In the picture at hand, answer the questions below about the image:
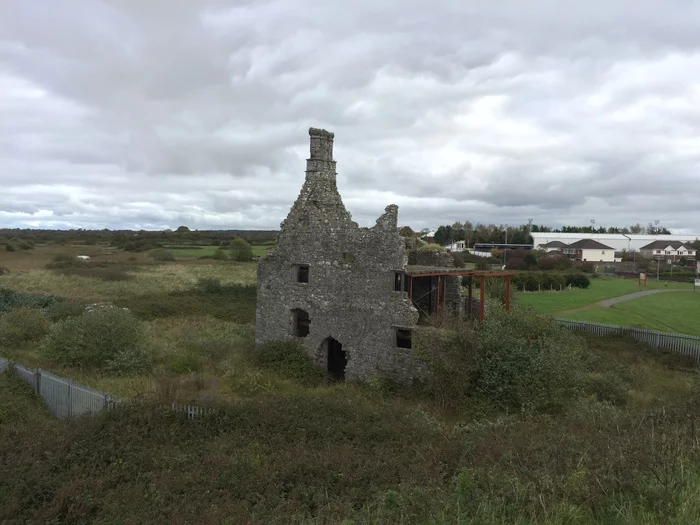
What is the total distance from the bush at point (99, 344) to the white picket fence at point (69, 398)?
2.05 meters

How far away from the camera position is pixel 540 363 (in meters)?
15.0

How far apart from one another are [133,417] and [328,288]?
852cm

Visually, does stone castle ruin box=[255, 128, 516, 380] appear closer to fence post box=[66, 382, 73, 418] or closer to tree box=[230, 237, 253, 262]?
fence post box=[66, 382, 73, 418]

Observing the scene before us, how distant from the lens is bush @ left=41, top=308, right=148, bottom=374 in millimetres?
18453

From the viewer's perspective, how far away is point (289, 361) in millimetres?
19141

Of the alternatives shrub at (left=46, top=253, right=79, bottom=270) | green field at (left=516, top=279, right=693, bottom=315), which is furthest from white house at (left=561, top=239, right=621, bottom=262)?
shrub at (left=46, top=253, right=79, bottom=270)

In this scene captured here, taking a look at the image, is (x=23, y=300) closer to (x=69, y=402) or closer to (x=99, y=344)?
(x=99, y=344)

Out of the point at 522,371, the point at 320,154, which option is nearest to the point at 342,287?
the point at 320,154

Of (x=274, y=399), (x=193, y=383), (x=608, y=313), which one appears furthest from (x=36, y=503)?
(x=608, y=313)

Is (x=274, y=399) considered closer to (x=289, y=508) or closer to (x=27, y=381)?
(x=289, y=508)

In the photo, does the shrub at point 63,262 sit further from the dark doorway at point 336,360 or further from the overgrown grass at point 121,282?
the dark doorway at point 336,360

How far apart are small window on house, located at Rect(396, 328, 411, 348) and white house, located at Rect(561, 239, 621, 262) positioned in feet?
308

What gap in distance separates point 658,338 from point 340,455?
2269 centimetres

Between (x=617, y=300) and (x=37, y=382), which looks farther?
(x=617, y=300)
